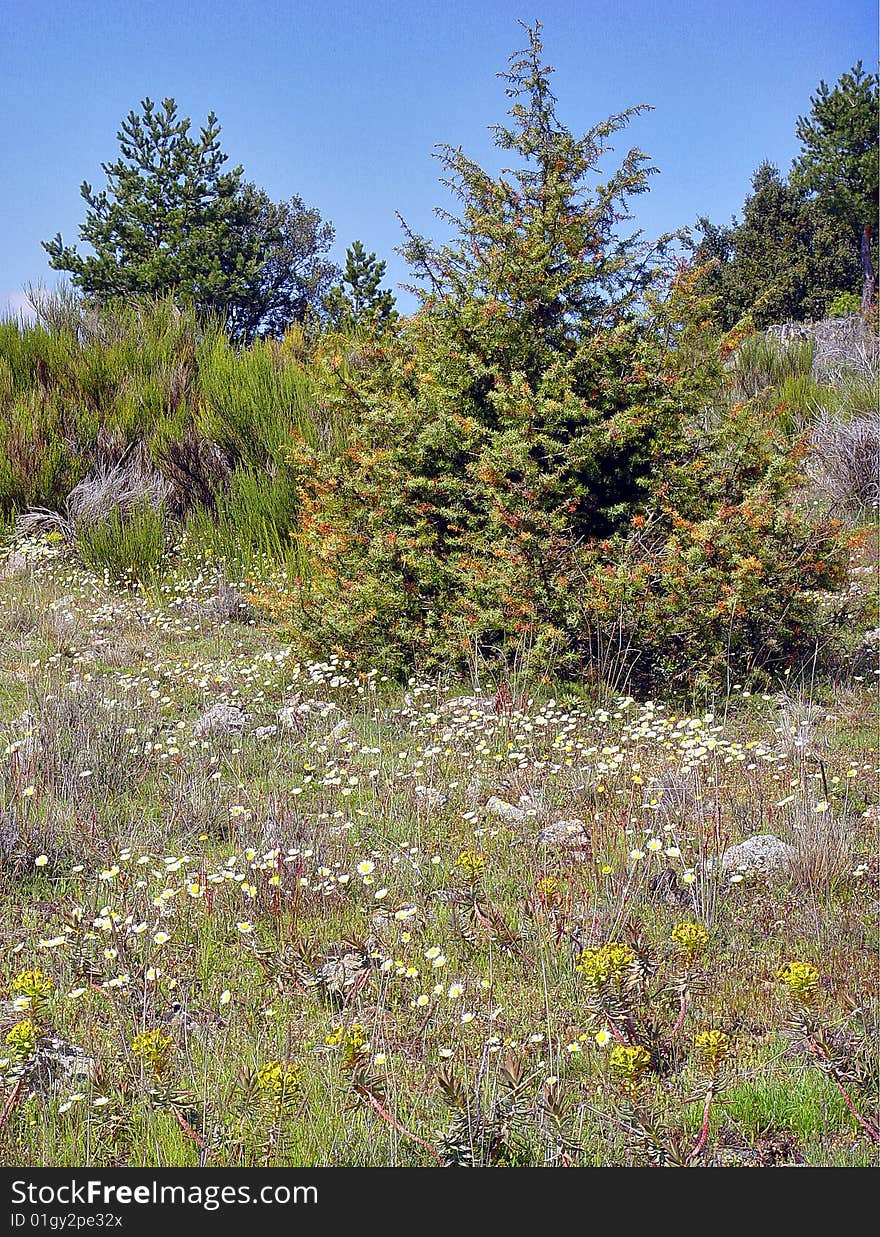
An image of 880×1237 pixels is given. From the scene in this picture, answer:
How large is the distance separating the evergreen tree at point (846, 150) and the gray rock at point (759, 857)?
256cm

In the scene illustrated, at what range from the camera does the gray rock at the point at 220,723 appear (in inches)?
178


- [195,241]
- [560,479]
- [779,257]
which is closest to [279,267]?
[195,241]

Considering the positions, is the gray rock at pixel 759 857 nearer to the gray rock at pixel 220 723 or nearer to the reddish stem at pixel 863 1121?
the reddish stem at pixel 863 1121

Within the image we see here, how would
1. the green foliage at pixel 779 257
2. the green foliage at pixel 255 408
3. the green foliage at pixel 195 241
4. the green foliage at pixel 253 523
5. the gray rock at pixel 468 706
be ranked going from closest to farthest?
the gray rock at pixel 468 706, the green foliage at pixel 253 523, the green foliage at pixel 255 408, the green foliage at pixel 779 257, the green foliage at pixel 195 241

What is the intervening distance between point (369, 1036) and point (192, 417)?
821 centimetres

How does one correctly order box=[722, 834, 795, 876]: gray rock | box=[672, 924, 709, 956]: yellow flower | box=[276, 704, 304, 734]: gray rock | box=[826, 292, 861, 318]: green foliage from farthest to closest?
box=[826, 292, 861, 318]: green foliage
box=[276, 704, 304, 734]: gray rock
box=[722, 834, 795, 876]: gray rock
box=[672, 924, 709, 956]: yellow flower

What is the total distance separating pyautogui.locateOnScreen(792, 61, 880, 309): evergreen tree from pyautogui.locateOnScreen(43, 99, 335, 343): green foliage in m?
19.9

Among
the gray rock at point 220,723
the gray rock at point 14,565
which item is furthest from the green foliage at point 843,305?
the gray rock at point 220,723

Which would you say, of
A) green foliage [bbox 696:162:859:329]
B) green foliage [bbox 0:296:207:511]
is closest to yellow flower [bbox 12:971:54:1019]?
green foliage [bbox 0:296:207:511]

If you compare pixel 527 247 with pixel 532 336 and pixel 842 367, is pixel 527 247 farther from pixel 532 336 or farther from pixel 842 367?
pixel 842 367

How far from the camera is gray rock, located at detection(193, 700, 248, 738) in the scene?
4.53 metres

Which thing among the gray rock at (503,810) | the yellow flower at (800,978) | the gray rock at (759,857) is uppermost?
the yellow flower at (800,978)

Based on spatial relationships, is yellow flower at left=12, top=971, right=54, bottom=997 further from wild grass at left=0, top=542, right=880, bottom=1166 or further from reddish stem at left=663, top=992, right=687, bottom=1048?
reddish stem at left=663, top=992, right=687, bottom=1048
